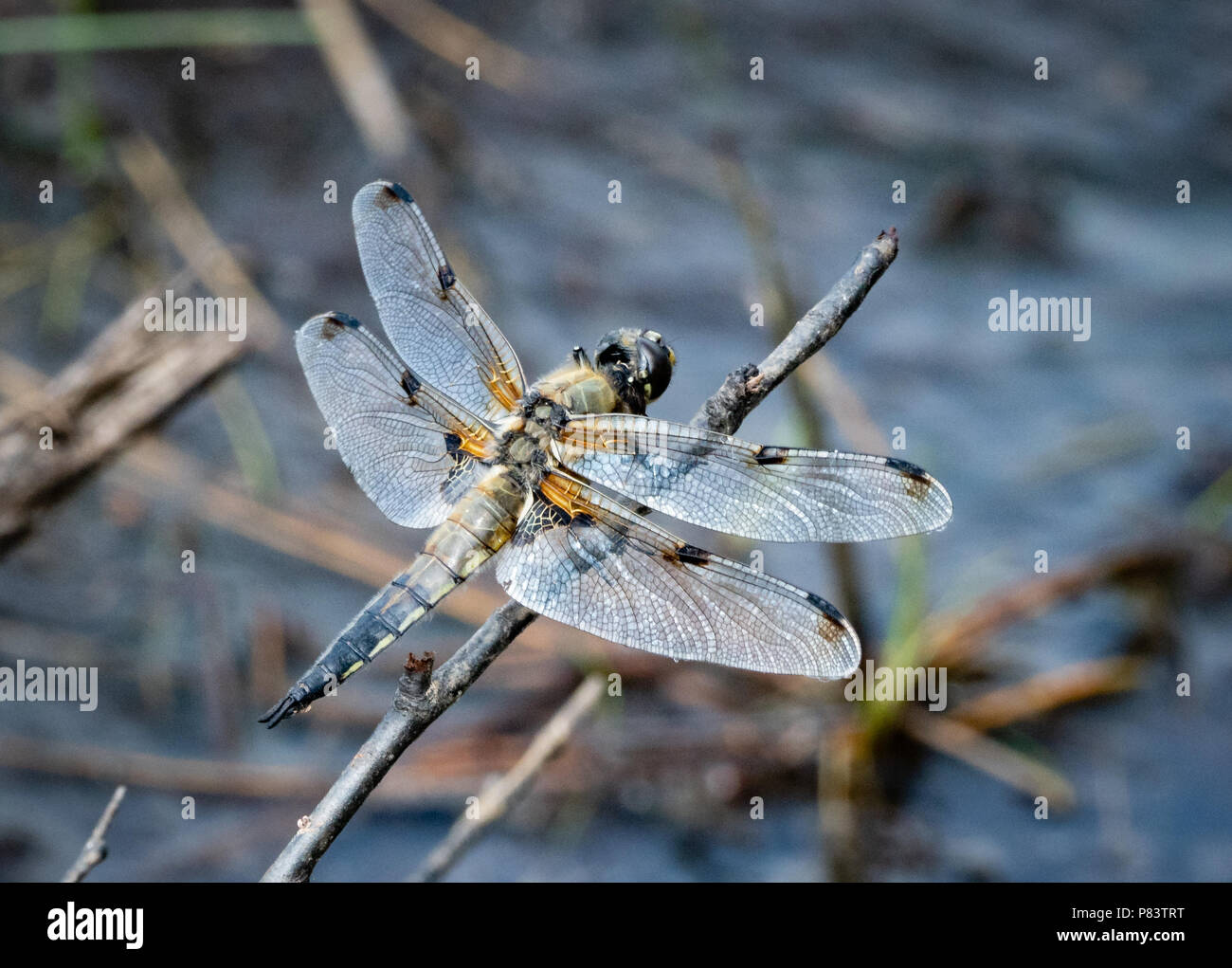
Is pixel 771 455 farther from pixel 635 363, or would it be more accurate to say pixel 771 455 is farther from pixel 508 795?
pixel 508 795

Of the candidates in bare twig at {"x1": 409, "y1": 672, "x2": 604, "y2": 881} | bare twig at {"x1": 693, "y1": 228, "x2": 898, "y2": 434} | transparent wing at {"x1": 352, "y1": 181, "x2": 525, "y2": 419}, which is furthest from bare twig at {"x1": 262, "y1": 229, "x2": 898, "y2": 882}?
transparent wing at {"x1": 352, "y1": 181, "x2": 525, "y2": 419}

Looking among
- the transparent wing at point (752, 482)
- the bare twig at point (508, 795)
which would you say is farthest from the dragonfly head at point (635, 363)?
the bare twig at point (508, 795)

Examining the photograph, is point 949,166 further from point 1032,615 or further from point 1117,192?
point 1032,615

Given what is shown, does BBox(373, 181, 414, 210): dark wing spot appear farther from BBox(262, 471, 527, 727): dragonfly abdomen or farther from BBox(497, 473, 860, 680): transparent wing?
BBox(497, 473, 860, 680): transparent wing

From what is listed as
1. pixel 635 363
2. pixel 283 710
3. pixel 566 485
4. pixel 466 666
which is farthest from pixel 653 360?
pixel 283 710

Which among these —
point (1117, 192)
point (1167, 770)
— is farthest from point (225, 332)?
point (1117, 192)

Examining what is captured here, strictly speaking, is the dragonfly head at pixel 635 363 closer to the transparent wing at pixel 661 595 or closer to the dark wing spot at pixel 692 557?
the transparent wing at pixel 661 595
